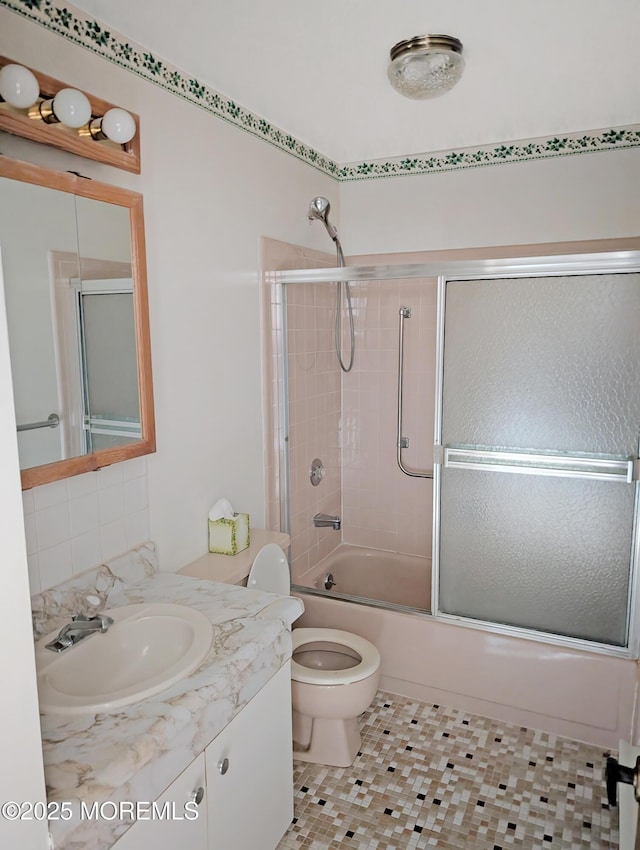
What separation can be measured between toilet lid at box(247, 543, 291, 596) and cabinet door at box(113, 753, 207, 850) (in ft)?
3.02

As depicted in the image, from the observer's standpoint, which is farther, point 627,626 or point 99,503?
point 627,626

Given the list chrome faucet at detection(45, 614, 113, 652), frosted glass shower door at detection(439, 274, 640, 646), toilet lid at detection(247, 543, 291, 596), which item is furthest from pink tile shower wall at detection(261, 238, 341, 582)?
chrome faucet at detection(45, 614, 113, 652)

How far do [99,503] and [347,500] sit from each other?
6.89ft

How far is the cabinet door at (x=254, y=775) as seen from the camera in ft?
5.00

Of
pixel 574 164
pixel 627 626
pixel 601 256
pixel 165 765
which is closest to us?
pixel 165 765

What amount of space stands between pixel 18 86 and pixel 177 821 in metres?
1.71

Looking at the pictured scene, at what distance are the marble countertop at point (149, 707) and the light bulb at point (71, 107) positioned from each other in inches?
49.1

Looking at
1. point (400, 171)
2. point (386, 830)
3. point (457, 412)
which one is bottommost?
point (386, 830)

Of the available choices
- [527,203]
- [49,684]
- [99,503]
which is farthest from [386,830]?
[527,203]

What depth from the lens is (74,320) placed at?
5.54 feet

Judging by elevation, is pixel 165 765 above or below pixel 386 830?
above

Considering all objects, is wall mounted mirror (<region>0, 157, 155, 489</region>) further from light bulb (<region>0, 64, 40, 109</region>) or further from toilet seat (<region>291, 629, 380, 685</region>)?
toilet seat (<region>291, 629, 380, 685</region>)

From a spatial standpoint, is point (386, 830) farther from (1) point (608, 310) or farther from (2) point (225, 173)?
(2) point (225, 173)

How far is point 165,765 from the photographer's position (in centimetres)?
129
